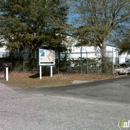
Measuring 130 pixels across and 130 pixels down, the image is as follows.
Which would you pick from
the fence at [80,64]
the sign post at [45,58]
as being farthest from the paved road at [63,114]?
the fence at [80,64]

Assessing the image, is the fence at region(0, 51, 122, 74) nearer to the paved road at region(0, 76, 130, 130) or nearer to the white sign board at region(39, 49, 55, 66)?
the white sign board at region(39, 49, 55, 66)

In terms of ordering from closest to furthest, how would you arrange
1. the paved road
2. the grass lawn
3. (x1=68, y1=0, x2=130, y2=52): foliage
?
the paved road < the grass lawn < (x1=68, y1=0, x2=130, y2=52): foliage

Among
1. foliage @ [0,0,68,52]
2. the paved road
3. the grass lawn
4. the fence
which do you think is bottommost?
the paved road

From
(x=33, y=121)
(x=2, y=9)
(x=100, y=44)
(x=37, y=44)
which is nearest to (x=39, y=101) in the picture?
Result: (x=33, y=121)

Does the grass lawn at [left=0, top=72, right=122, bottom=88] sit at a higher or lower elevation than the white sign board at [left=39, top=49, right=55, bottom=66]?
lower

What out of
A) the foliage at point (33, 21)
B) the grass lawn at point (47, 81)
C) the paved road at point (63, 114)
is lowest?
the paved road at point (63, 114)

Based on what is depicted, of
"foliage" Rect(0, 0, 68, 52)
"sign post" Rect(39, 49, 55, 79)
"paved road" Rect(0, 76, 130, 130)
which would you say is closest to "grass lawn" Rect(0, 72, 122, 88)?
"sign post" Rect(39, 49, 55, 79)

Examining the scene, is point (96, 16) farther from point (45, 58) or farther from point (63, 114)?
point (63, 114)

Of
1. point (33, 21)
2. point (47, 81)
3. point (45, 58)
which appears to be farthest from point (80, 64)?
point (33, 21)

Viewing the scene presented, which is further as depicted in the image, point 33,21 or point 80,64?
point 33,21

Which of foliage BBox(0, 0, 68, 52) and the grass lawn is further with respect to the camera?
foliage BBox(0, 0, 68, 52)

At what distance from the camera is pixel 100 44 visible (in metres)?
21.8

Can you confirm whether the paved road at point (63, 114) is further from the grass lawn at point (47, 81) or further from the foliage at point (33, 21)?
the foliage at point (33, 21)

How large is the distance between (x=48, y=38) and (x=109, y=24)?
235 inches
